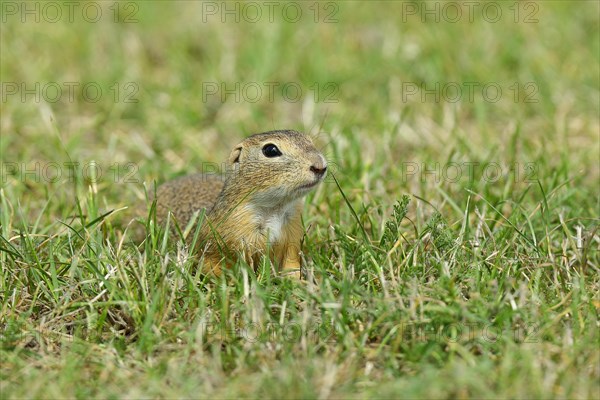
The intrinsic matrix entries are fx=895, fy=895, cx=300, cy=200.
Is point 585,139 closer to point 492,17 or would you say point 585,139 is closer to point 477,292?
point 492,17

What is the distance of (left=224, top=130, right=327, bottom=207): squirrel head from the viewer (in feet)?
15.3

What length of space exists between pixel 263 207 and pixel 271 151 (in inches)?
12.3

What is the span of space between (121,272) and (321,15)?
5.86 meters

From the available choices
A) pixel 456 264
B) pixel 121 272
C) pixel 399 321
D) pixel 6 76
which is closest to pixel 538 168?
pixel 456 264

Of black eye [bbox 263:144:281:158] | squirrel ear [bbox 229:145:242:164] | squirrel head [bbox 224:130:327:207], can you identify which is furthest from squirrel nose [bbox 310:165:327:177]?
squirrel ear [bbox 229:145:242:164]

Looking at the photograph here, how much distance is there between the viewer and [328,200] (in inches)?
227

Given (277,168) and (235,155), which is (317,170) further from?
(235,155)

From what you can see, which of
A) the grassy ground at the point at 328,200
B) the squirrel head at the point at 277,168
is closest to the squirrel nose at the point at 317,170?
the squirrel head at the point at 277,168

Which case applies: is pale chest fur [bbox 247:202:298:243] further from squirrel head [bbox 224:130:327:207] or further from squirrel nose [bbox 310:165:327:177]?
squirrel nose [bbox 310:165:327:177]

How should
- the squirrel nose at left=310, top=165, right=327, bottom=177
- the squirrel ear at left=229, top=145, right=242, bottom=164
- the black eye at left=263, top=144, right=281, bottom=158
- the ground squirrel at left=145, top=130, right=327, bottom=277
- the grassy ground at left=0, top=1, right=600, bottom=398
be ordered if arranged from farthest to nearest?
the squirrel ear at left=229, top=145, right=242, bottom=164, the black eye at left=263, top=144, right=281, bottom=158, the ground squirrel at left=145, top=130, right=327, bottom=277, the squirrel nose at left=310, top=165, right=327, bottom=177, the grassy ground at left=0, top=1, right=600, bottom=398

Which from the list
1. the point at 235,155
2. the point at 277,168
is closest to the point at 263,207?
the point at 277,168

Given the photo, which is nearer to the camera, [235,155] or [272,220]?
[272,220]

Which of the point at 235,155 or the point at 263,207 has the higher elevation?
the point at 235,155

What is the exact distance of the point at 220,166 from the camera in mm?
6742
